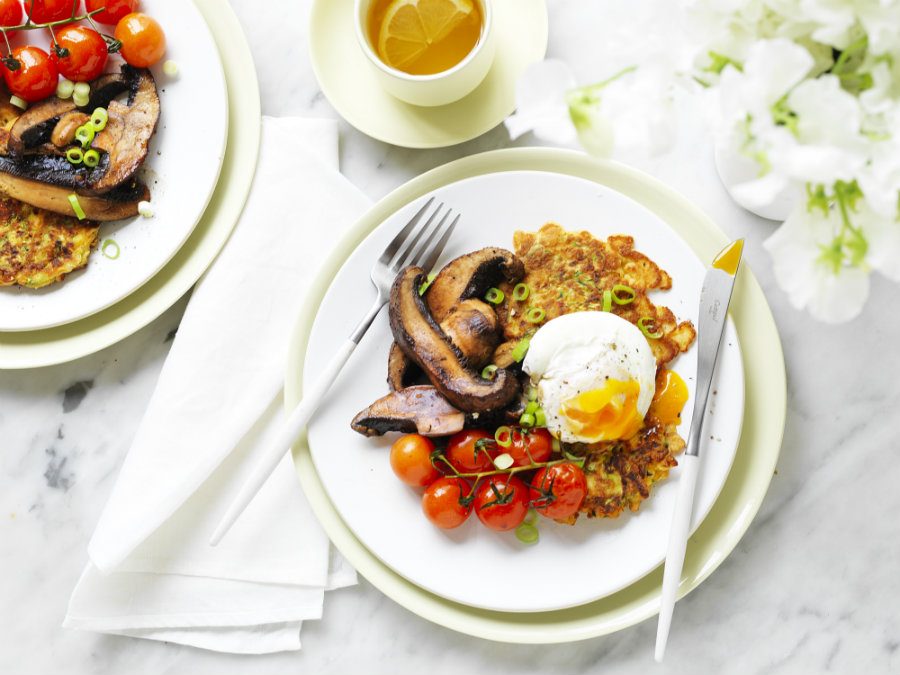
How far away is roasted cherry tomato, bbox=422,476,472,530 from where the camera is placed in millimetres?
2602

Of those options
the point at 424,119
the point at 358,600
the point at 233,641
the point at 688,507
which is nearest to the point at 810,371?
the point at 688,507

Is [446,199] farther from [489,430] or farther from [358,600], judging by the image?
[358,600]

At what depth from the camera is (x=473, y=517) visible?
272 cm

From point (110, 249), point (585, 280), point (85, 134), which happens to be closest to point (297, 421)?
point (110, 249)

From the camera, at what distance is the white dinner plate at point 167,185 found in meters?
2.94

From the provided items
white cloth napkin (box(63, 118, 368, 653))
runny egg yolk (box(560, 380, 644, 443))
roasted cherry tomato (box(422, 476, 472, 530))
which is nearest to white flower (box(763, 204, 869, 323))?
runny egg yolk (box(560, 380, 644, 443))

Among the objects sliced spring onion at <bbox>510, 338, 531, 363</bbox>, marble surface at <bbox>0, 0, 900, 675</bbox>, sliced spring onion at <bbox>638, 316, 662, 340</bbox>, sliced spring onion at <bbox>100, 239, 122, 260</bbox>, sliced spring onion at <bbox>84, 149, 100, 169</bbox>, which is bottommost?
marble surface at <bbox>0, 0, 900, 675</bbox>

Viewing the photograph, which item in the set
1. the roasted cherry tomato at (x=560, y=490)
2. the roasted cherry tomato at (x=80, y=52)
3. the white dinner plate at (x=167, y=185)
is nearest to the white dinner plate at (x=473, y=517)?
the roasted cherry tomato at (x=560, y=490)

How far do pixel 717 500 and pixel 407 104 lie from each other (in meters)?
1.83

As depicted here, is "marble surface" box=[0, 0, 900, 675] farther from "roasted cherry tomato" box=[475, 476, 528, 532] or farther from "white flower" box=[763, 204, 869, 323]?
"white flower" box=[763, 204, 869, 323]

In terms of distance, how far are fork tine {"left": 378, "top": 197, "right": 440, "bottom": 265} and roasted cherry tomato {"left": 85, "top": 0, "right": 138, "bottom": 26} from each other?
4.39 feet

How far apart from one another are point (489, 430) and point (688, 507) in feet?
2.29

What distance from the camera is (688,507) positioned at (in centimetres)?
251

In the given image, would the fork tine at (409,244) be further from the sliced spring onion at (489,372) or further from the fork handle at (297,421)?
the sliced spring onion at (489,372)
